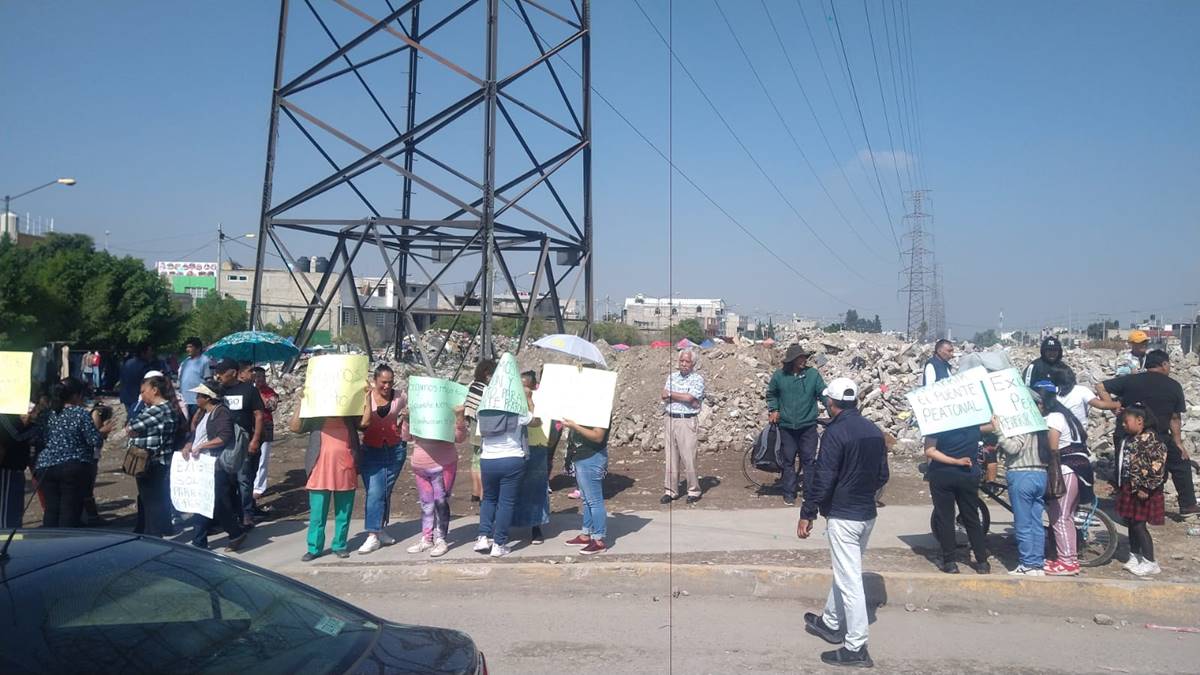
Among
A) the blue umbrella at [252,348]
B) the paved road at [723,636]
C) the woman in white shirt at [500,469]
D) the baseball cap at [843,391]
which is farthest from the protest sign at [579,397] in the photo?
the blue umbrella at [252,348]

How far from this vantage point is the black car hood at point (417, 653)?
9.78ft

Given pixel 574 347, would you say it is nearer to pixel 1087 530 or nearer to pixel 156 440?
pixel 156 440

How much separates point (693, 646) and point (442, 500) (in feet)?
10.1

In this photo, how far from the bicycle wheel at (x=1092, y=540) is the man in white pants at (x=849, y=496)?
2.78 metres

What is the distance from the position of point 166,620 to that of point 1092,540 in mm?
7622

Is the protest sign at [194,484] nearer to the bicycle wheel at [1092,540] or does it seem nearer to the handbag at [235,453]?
the handbag at [235,453]

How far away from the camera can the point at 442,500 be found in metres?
8.05

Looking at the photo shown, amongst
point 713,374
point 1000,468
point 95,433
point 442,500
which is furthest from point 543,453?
point 713,374

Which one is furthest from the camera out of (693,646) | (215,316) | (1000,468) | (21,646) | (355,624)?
(215,316)

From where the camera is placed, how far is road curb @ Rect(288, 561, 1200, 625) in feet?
21.4

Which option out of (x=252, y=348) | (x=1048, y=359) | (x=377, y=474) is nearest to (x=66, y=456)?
(x=377, y=474)

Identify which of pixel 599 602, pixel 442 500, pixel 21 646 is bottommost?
pixel 599 602

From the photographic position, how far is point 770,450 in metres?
9.89

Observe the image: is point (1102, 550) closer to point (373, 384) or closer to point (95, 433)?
point (373, 384)
